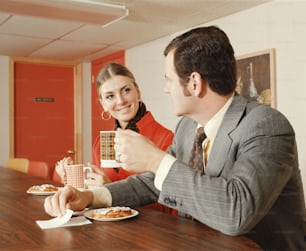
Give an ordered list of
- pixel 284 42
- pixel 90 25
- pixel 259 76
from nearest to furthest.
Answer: pixel 284 42
pixel 259 76
pixel 90 25

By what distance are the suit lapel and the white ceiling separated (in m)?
2.13

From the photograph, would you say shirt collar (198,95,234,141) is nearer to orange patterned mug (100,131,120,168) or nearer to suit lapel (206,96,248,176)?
suit lapel (206,96,248,176)

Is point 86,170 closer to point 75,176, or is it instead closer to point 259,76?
point 75,176

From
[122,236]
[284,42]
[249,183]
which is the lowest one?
[122,236]

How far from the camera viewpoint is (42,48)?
4.87 meters

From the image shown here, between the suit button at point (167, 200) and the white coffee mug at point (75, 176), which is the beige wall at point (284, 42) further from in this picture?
the suit button at point (167, 200)

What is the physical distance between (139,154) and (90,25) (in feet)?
9.69

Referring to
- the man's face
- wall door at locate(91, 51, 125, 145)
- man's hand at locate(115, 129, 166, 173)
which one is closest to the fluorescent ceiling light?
wall door at locate(91, 51, 125, 145)

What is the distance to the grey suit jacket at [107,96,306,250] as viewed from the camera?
37.2 inches

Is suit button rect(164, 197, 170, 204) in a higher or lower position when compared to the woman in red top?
lower

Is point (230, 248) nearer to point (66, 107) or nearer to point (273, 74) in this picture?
point (273, 74)

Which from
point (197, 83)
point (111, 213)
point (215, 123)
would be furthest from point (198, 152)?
point (111, 213)

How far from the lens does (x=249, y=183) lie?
95cm

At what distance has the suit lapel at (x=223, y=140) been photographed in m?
1.11
